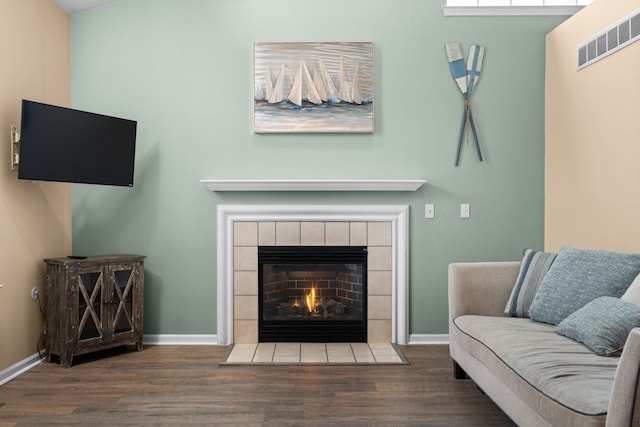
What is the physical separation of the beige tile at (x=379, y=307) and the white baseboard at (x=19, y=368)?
2410 millimetres

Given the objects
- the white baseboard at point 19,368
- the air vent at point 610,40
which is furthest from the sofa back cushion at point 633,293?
the white baseboard at point 19,368

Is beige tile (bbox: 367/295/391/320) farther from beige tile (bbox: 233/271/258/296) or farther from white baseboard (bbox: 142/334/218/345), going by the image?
white baseboard (bbox: 142/334/218/345)

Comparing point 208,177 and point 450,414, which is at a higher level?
point 208,177

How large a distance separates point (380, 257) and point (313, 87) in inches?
57.1

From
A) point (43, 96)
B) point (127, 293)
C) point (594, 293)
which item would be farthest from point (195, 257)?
point (594, 293)

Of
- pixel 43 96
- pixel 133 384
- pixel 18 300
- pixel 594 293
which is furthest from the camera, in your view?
pixel 43 96

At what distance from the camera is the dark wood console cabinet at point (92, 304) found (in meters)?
3.40

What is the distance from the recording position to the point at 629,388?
4.87 ft

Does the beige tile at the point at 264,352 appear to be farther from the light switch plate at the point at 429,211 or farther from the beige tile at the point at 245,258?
the light switch plate at the point at 429,211

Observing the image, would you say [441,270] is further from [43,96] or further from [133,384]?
[43,96]

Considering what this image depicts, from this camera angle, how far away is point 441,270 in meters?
4.07

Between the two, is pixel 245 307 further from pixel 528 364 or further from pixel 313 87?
pixel 528 364

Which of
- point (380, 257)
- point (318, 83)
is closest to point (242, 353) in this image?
point (380, 257)

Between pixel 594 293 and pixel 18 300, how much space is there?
345 centimetres
